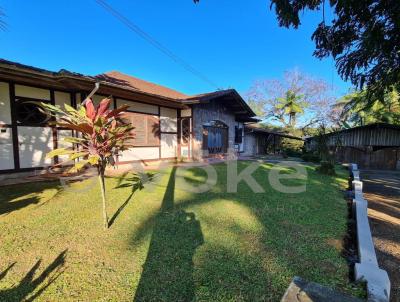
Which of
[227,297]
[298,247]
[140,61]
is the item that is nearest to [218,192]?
[298,247]

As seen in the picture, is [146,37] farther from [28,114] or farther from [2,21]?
[2,21]

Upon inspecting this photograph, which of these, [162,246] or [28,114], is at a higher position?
[28,114]

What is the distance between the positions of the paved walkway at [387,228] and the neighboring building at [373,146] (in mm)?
8726

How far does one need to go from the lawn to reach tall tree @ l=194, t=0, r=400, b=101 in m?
3.91

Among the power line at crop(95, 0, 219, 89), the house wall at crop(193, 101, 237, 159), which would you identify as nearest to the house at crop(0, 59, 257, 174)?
the house wall at crop(193, 101, 237, 159)

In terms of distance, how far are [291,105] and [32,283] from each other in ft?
107

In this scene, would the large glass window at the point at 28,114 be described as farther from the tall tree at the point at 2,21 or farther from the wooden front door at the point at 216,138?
the wooden front door at the point at 216,138

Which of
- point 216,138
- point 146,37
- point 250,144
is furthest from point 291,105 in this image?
point 146,37

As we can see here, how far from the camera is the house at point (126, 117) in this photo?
6.39 meters

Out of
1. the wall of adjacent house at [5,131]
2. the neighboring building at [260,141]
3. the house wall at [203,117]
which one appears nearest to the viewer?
the wall of adjacent house at [5,131]

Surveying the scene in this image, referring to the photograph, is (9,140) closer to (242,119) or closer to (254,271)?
(254,271)

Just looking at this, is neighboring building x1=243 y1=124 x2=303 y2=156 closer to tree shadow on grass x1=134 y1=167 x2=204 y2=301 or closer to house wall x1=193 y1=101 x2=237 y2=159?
house wall x1=193 y1=101 x2=237 y2=159

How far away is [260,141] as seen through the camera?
915 inches

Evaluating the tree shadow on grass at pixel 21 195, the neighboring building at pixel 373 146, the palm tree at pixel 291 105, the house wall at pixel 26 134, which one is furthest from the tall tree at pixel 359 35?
the palm tree at pixel 291 105
